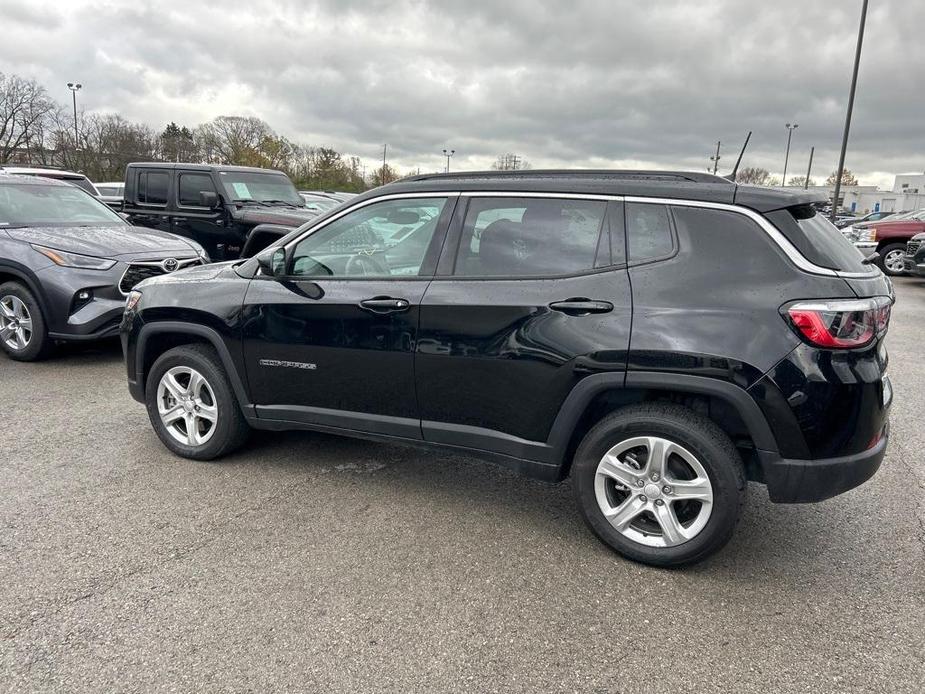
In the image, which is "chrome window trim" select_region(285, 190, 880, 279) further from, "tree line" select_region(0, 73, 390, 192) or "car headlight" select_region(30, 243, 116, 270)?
"tree line" select_region(0, 73, 390, 192)

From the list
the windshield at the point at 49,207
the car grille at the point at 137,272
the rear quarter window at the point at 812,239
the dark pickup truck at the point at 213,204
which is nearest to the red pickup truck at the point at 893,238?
the dark pickup truck at the point at 213,204

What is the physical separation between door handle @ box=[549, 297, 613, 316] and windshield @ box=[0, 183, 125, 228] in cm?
643

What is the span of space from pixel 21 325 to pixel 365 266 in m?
4.67

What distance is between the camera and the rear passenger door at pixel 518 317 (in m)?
2.99

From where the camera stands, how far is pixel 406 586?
113 inches

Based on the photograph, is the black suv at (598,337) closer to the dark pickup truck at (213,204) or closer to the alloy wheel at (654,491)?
the alloy wheel at (654,491)

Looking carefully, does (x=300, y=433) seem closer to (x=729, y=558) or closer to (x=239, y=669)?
(x=239, y=669)

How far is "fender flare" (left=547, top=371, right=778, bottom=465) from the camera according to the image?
275 centimetres

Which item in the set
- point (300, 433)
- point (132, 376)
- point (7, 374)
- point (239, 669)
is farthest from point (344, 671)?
point (7, 374)

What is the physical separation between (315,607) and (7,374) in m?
4.98

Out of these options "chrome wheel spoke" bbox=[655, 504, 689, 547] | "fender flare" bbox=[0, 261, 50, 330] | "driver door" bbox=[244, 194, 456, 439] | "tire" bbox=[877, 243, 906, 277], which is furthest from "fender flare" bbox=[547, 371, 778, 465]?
"tire" bbox=[877, 243, 906, 277]

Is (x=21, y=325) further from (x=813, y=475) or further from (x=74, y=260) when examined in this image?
(x=813, y=475)

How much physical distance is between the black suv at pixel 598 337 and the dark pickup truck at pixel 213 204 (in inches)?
239

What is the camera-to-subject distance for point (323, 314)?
3.57m
